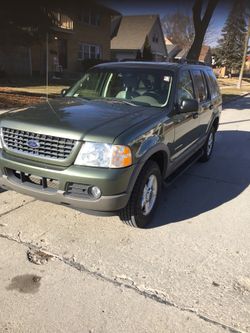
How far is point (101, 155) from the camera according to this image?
11.2 ft

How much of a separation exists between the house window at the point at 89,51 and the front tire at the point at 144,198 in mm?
29688

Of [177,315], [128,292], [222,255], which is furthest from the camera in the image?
[222,255]

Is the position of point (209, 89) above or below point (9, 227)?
above

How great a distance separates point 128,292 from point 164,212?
1729mm

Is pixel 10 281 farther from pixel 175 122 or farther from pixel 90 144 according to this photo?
pixel 175 122

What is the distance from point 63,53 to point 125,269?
29093mm

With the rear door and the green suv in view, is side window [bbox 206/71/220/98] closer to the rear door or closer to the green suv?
the rear door

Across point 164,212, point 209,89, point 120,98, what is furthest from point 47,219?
point 209,89

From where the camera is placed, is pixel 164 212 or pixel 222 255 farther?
pixel 164 212

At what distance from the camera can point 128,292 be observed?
3039 mm

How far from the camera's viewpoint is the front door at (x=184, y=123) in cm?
470

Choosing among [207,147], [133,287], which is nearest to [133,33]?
[207,147]

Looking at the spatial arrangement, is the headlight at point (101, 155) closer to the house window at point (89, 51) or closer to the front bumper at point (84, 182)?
the front bumper at point (84, 182)

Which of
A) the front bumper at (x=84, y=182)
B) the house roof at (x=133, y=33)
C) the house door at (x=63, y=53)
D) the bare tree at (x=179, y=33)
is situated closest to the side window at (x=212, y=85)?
the front bumper at (x=84, y=182)
